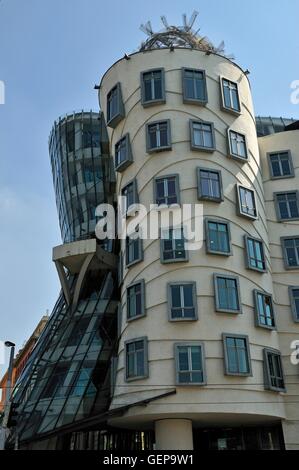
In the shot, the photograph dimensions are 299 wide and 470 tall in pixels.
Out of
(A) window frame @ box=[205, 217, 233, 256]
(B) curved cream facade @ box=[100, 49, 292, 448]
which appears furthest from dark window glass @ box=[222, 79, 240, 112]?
(A) window frame @ box=[205, 217, 233, 256]

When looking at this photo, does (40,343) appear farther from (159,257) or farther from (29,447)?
(159,257)

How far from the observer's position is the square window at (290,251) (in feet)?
99.2

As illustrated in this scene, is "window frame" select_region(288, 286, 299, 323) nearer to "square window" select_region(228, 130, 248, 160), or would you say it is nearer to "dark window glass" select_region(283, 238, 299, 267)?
"dark window glass" select_region(283, 238, 299, 267)

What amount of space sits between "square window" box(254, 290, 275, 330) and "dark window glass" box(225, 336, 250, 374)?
1.68m

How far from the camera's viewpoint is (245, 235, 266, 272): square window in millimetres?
27800

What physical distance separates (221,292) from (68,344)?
40.5ft

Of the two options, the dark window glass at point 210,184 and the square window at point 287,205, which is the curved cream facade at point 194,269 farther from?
the square window at point 287,205

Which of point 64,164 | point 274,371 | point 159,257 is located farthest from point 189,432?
point 64,164

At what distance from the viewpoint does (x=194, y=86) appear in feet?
102

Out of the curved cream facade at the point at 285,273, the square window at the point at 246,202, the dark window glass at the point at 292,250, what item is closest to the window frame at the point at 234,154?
the square window at the point at 246,202

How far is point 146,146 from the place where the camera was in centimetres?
2983

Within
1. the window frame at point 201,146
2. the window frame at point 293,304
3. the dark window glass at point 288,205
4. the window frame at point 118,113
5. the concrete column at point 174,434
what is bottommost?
the concrete column at point 174,434

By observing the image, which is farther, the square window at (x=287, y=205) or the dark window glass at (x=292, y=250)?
the square window at (x=287, y=205)
